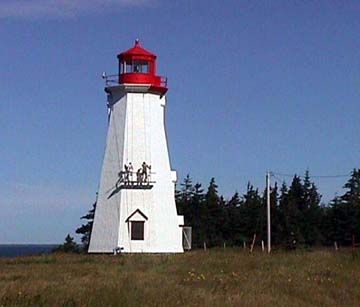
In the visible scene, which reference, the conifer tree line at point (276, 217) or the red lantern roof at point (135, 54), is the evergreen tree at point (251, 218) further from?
the red lantern roof at point (135, 54)

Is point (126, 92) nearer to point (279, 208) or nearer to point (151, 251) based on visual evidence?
point (151, 251)

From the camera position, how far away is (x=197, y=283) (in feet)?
74.9

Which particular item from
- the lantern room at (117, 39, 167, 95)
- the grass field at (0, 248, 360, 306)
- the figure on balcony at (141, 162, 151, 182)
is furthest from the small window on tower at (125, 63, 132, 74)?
the grass field at (0, 248, 360, 306)

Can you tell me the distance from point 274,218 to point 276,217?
0.17 meters

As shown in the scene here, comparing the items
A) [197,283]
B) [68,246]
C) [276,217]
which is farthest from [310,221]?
[197,283]

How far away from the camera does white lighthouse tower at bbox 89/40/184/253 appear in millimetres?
44594

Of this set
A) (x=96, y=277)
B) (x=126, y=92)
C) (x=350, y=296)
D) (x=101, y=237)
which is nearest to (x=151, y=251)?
(x=101, y=237)

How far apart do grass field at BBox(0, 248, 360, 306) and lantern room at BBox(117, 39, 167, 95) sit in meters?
15.4

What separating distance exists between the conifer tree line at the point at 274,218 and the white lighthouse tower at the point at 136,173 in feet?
49.3

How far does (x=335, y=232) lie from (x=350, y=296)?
43002mm

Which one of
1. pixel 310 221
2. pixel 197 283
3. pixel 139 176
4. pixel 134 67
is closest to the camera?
pixel 197 283

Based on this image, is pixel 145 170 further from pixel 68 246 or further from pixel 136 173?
pixel 68 246

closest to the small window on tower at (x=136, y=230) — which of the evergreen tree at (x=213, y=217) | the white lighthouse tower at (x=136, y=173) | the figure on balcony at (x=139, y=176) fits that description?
the white lighthouse tower at (x=136, y=173)

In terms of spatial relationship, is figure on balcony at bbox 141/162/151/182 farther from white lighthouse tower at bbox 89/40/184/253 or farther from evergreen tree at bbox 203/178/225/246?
evergreen tree at bbox 203/178/225/246
